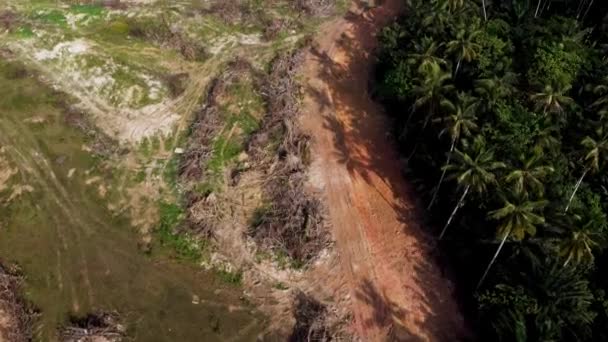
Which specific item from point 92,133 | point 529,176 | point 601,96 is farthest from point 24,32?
point 601,96

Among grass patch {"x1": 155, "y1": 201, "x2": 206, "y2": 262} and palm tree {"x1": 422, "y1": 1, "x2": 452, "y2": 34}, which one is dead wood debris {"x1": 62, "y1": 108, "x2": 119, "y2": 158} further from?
palm tree {"x1": 422, "y1": 1, "x2": 452, "y2": 34}

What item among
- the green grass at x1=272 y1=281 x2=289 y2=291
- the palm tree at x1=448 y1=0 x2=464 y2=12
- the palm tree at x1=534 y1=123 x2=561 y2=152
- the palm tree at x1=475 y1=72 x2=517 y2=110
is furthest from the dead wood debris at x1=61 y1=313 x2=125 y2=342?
the palm tree at x1=448 y1=0 x2=464 y2=12

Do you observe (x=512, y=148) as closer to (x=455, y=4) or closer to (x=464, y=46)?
(x=464, y=46)

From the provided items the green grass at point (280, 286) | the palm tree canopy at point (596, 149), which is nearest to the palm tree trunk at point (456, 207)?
the palm tree canopy at point (596, 149)

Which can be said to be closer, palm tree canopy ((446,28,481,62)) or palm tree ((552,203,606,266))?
palm tree ((552,203,606,266))

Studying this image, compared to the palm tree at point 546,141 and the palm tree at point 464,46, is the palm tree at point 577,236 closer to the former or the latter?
the palm tree at point 546,141

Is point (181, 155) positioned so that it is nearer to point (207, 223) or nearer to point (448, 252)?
point (207, 223)
